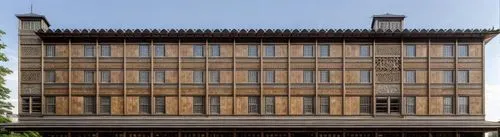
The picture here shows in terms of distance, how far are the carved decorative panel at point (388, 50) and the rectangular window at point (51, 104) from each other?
22307 millimetres

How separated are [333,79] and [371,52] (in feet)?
10.5

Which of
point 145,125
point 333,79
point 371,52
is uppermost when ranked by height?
point 371,52

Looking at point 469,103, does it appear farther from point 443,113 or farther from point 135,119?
point 135,119

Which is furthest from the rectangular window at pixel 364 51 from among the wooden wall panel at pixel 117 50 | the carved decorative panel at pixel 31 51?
the carved decorative panel at pixel 31 51

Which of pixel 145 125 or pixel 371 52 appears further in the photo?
pixel 371 52

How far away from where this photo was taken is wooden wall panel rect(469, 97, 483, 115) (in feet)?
89.0

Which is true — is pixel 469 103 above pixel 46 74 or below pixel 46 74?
below

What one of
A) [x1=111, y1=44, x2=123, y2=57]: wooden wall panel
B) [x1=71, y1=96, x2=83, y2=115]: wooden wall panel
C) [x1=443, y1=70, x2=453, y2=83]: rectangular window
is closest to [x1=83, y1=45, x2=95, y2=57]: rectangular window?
[x1=111, y1=44, x2=123, y2=57]: wooden wall panel

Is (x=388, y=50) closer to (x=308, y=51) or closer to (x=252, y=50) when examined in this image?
(x=308, y=51)

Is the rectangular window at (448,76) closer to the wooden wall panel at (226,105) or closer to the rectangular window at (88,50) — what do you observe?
the wooden wall panel at (226,105)

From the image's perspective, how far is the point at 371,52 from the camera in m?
27.3

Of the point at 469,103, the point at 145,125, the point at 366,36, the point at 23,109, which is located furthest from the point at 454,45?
the point at 23,109

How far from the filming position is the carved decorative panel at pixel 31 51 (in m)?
27.1

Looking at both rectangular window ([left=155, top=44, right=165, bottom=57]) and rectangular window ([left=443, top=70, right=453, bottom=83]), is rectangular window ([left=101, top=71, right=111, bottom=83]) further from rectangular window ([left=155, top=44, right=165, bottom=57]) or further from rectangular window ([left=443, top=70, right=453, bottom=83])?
rectangular window ([left=443, top=70, right=453, bottom=83])
